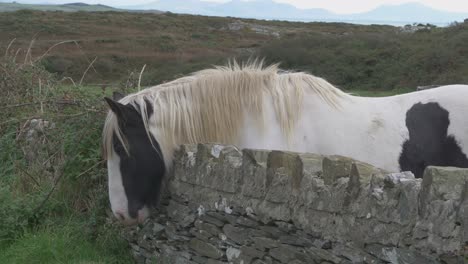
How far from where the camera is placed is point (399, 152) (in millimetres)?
5039

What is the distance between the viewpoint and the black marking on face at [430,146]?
5.01m

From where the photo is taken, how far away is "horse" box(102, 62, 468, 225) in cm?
500

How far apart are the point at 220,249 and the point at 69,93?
15.6ft

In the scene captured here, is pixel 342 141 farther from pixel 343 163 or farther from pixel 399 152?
pixel 343 163

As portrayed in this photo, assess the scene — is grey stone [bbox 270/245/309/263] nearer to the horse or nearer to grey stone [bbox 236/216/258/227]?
grey stone [bbox 236/216/258/227]

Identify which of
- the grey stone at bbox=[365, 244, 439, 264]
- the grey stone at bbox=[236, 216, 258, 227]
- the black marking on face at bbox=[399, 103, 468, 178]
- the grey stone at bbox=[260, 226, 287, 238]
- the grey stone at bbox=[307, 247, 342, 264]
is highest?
the black marking on face at bbox=[399, 103, 468, 178]

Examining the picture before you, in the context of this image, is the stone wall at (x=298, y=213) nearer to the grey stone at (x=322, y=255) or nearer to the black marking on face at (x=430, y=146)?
the grey stone at (x=322, y=255)

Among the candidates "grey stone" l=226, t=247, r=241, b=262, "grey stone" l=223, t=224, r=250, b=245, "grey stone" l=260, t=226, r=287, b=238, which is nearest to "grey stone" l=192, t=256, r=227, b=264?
"grey stone" l=226, t=247, r=241, b=262

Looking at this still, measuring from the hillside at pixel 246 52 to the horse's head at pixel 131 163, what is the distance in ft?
35.4

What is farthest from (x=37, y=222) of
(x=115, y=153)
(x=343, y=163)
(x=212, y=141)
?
(x=343, y=163)

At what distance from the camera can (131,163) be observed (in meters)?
5.03

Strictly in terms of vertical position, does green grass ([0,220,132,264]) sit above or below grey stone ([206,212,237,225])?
below

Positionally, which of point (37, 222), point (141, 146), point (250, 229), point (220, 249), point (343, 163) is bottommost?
point (37, 222)

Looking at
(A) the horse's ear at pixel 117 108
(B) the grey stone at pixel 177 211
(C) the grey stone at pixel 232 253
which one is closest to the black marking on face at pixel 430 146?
(C) the grey stone at pixel 232 253
